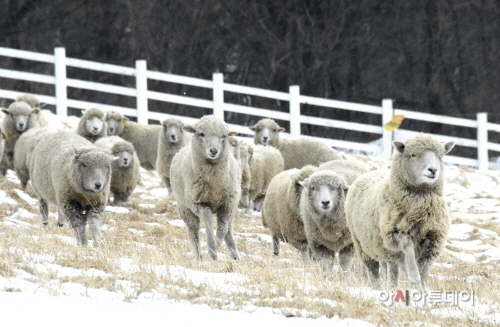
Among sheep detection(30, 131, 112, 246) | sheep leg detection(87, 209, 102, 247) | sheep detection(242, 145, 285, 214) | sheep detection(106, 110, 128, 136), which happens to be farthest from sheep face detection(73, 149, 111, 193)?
sheep detection(106, 110, 128, 136)

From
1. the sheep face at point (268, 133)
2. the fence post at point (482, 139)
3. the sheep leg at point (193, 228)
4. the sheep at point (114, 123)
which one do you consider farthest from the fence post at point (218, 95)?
the sheep leg at point (193, 228)

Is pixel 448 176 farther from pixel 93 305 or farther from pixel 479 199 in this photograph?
pixel 93 305

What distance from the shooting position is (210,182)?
30.0ft

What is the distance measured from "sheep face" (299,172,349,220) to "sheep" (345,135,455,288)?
1.17 meters

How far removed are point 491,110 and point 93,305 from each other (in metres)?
21.2

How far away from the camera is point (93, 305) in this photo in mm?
5770

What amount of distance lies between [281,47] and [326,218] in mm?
17313

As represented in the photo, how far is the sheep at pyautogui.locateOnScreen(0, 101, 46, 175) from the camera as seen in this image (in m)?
13.9

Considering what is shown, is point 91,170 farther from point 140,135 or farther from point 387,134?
point 387,134

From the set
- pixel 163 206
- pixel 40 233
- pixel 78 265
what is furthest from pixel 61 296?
pixel 163 206

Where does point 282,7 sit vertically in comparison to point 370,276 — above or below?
above

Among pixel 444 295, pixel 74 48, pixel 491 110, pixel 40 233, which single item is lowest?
pixel 444 295

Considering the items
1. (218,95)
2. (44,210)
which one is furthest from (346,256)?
(218,95)

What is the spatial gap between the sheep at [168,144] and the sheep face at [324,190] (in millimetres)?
5074
